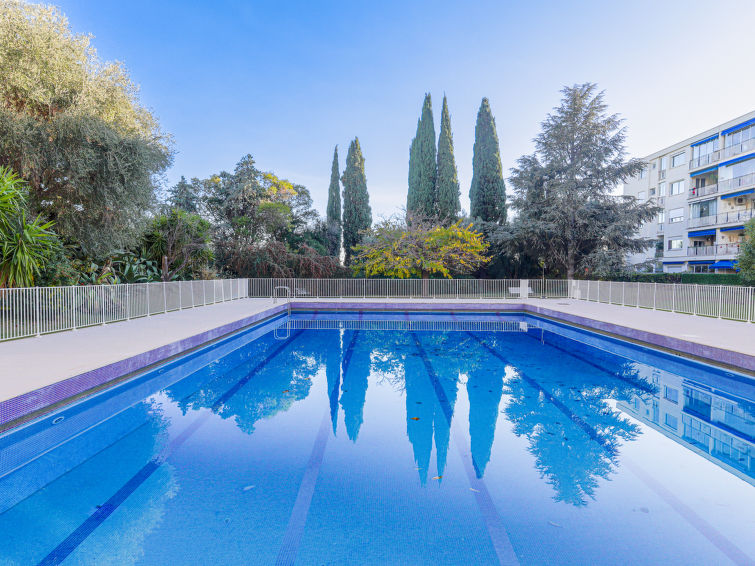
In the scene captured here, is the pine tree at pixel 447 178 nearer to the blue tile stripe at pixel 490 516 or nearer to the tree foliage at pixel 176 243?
the tree foliage at pixel 176 243

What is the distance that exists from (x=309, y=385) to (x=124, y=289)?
6729 millimetres

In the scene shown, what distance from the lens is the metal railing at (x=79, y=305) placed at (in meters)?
7.38

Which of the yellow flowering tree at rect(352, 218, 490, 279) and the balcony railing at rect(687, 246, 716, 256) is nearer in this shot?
the yellow flowering tree at rect(352, 218, 490, 279)

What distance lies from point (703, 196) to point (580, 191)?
1204 centimetres

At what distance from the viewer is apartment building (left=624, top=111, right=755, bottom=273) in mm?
24109

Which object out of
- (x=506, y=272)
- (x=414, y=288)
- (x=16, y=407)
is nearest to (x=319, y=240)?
(x=414, y=288)

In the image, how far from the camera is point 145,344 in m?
7.07

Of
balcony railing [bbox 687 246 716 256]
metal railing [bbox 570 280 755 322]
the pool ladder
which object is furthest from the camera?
balcony railing [bbox 687 246 716 256]

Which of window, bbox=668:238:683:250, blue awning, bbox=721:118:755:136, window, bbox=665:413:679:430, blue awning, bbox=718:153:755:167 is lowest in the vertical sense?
window, bbox=665:413:679:430

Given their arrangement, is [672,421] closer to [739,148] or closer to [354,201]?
[354,201]

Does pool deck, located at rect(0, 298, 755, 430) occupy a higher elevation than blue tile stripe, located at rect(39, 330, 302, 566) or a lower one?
higher

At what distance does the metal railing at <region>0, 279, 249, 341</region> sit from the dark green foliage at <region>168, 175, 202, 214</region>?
48.0ft

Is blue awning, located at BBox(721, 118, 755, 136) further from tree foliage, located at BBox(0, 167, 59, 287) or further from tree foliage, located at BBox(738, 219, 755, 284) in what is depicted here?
tree foliage, located at BBox(0, 167, 59, 287)

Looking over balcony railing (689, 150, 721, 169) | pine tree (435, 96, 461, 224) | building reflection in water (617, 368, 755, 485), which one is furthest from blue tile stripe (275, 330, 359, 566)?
balcony railing (689, 150, 721, 169)
